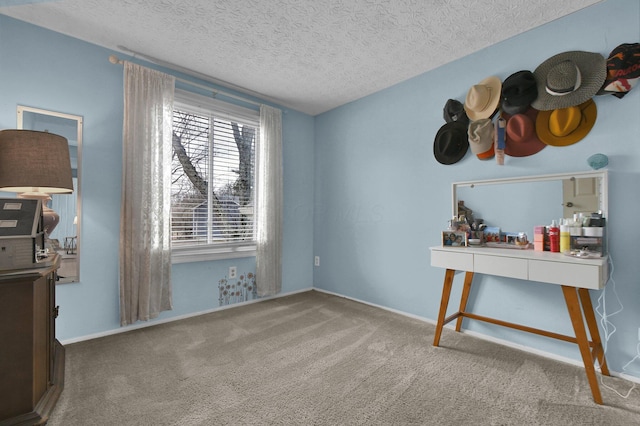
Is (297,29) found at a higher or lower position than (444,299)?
higher

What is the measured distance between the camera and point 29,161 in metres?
1.59

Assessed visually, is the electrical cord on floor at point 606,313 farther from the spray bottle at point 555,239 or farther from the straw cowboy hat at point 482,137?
the straw cowboy hat at point 482,137

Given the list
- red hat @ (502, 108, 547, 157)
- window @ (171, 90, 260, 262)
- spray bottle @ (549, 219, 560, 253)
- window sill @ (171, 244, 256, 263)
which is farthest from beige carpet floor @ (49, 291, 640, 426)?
red hat @ (502, 108, 547, 157)

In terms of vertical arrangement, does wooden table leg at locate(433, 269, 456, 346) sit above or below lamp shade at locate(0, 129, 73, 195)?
below

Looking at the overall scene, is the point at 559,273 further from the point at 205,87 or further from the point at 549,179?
the point at 205,87

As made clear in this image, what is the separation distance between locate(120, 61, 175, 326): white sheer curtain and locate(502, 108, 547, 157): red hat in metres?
2.85

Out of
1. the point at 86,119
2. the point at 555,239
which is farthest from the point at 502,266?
the point at 86,119

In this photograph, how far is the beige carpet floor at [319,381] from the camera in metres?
1.50

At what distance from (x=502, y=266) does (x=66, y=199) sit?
123 inches

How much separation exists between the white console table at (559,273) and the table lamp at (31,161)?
2.50 m

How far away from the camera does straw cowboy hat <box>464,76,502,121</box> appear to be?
2.31 m

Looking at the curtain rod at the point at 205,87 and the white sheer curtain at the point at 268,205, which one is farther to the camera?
the white sheer curtain at the point at 268,205

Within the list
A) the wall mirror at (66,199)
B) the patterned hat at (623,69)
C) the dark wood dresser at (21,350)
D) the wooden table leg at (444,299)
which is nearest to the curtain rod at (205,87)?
the wall mirror at (66,199)

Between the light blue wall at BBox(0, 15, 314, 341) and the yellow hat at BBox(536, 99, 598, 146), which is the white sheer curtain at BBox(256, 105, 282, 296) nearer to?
the light blue wall at BBox(0, 15, 314, 341)
